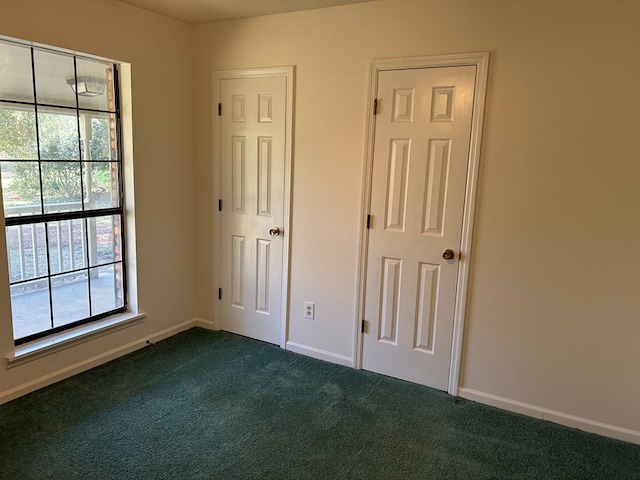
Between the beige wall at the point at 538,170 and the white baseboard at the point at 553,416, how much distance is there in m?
0.03

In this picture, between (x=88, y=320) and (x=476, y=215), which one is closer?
(x=476, y=215)

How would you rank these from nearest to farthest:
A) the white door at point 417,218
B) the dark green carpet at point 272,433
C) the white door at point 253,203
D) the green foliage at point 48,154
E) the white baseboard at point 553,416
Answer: the dark green carpet at point 272,433 < the white baseboard at point 553,416 < the green foliage at point 48,154 < the white door at point 417,218 < the white door at point 253,203

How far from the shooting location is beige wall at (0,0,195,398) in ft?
8.00

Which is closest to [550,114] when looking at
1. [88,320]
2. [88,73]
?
[88,73]

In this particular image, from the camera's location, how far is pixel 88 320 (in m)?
2.92

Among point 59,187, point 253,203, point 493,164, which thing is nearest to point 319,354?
point 253,203

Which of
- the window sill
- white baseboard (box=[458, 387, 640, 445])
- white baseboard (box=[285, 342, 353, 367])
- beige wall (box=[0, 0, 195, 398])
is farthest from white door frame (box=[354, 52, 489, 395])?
the window sill

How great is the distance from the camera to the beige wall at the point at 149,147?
2.44 metres

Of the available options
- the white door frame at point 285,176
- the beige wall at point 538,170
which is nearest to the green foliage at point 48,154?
the white door frame at point 285,176

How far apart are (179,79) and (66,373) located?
2.22 m

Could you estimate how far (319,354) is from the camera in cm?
314

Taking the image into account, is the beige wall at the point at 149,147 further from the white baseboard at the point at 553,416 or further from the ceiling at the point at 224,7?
the white baseboard at the point at 553,416

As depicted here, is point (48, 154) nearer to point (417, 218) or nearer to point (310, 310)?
point (310, 310)

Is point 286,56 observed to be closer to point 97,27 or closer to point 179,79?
point 179,79
